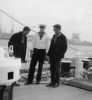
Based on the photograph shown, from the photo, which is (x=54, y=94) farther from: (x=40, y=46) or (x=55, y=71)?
(x=40, y=46)

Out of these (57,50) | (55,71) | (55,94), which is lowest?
(55,94)

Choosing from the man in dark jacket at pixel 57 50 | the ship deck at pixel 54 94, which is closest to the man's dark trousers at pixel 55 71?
the man in dark jacket at pixel 57 50

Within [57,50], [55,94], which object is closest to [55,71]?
[57,50]

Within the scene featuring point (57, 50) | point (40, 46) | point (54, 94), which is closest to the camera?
point (54, 94)

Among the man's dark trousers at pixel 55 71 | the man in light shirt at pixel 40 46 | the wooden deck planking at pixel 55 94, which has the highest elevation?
the man in light shirt at pixel 40 46

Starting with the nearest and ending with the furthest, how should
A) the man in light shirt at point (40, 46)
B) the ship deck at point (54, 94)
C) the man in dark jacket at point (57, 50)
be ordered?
the ship deck at point (54, 94) < the man in dark jacket at point (57, 50) < the man in light shirt at point (40, 46)

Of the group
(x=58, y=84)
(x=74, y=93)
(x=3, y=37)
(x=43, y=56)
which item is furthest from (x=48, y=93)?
(x=3, y=37)

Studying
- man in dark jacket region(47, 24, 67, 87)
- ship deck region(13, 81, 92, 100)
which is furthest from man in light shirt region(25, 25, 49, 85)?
ship deck region(13, 81, 92, 100)

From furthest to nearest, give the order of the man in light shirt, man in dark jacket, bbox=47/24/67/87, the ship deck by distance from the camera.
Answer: the man in light shirt
man in dark jacket, bbox=47/24/67/87
the ship deck

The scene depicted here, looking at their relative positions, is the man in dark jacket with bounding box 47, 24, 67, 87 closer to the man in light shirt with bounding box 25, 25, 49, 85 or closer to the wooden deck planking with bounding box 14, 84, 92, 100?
the man in light shirt with bounding box 25, 25, 49, 85

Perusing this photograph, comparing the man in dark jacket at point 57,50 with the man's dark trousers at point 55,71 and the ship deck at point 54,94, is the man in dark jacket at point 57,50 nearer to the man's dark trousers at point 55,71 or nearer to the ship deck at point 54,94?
the man's dark trousers at point 55,71

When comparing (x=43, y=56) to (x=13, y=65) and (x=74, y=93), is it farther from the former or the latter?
(x=13, y=65)

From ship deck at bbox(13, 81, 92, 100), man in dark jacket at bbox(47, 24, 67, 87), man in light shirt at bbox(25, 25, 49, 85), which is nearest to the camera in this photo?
ship deck at bbox(13, 81, 92, 100)

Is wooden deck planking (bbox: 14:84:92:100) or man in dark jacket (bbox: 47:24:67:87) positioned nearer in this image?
wooden deck planking (bbox: 14:84:92:100)
